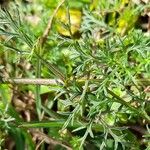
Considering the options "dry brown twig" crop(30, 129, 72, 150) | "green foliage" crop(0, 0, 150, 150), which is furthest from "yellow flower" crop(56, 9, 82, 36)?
"dry brown twig" crop(30, 129, 72, 150)

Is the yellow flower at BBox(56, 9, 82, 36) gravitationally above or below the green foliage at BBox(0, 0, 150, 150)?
above

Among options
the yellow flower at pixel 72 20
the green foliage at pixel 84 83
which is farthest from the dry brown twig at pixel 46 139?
the yellow flower at pixel 72 20

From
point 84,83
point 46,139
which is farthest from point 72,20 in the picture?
point 84,83

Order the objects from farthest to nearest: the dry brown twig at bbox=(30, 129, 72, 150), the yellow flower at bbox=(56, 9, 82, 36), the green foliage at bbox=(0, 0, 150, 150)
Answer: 1. the yellow flower at bbox=(56, 9, 82, 36)
2. the dry brown twig at bbox=(30, 129, 72, 150)
3. the green foliage at bbox=(0, 0, 150, 150)

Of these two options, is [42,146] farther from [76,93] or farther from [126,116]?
[76,93]

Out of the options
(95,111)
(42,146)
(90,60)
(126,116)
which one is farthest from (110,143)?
(90,60)

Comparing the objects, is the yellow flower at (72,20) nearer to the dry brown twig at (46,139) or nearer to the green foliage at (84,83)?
the green foliage at (84,83)

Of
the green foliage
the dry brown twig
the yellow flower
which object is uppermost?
the yellow flower

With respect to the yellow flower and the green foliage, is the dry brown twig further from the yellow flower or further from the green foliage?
the yellow flower

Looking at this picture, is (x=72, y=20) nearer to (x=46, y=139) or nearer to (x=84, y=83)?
(x=46, y=139)
